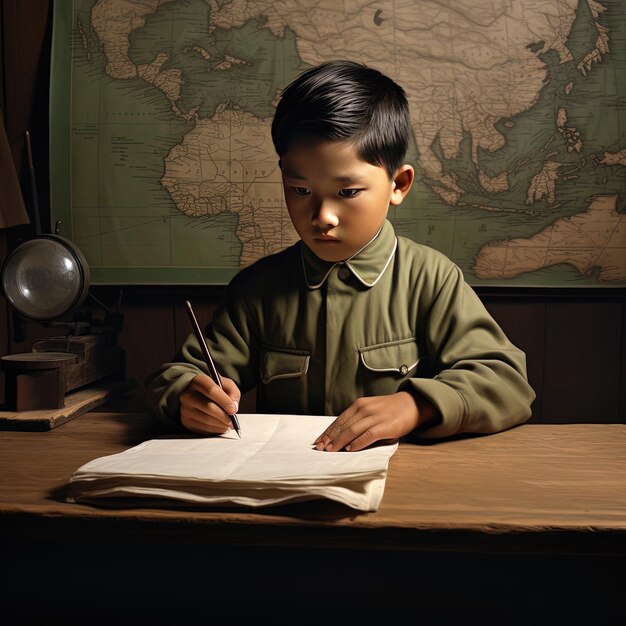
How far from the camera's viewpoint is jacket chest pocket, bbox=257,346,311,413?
1.61 metres

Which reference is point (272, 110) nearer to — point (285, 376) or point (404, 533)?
point (285, 376)

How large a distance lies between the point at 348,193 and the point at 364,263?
219 mm

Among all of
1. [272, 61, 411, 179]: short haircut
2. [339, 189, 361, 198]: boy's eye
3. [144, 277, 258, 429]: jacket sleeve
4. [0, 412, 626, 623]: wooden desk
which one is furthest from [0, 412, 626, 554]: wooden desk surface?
[272, 61, 411, 179]: short haircut

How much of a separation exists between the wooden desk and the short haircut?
1.88 feet

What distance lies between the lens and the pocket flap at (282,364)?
160cm

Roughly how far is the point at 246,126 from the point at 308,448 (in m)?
1.35

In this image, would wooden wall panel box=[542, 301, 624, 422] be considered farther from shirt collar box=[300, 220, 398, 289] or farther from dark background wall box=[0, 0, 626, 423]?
shirt collar box=[300, 220, 398, 289]

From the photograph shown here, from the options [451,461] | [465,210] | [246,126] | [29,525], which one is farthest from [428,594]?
[246,126]

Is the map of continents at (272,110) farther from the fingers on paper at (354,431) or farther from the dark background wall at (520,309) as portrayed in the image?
the fingers on paper at (354,431)

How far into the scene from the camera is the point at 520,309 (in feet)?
7.57

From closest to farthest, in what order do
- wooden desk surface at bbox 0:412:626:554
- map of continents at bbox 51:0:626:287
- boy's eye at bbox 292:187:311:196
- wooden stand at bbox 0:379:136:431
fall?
wooden desk surface at bbox 0:412:626:554 → boy's eye at bbox 292:187:311:196 → wooden stand at bbox 0:379:136:431 → map of continents at bbox 51:0:626:287

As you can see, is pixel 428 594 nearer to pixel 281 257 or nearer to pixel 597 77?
pixel 281 257

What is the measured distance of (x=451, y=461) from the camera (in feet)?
4.07

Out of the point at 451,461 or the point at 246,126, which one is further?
the point at 246,126
